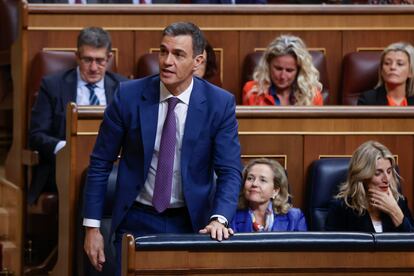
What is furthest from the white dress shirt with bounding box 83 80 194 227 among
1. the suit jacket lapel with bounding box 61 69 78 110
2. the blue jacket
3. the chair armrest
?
the suit jacket lapel with bounding box 61 69 78 110

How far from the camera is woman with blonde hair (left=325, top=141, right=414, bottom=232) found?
8.14ft

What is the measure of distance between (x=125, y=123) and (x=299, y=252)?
17.8 inches

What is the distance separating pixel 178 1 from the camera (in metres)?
4.07

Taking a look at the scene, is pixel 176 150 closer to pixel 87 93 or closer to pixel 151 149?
pixel 151 149

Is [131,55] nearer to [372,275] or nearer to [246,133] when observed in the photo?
[246,133]

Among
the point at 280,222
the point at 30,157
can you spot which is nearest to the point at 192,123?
the point at 280,222

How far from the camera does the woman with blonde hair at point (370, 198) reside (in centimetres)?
248

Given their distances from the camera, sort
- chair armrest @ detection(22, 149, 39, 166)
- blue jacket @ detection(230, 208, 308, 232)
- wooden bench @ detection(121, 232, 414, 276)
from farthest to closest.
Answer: chair armrest @ detection(22, 149, 39, 166) → blue jacket @ detection(230, 208, 308, 232) → wooden bench @ detection(121, 232, 414, 276)

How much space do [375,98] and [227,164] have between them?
128cm

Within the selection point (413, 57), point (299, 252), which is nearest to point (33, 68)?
point (413, 57)

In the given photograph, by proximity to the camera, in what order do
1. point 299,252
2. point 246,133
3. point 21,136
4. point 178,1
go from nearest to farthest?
1. point 299,252
2. point 246,133
3. point 21,136
4. point 178,1

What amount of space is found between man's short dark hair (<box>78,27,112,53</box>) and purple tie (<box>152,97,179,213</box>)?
3.09ft

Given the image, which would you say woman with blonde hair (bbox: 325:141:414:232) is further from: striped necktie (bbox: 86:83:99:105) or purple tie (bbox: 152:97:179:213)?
striped necktie (bbox: 86:83:99:105)

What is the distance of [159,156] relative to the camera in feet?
6.94
